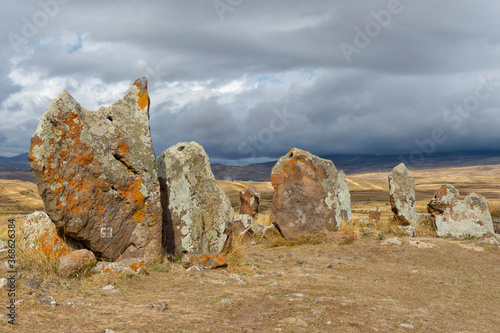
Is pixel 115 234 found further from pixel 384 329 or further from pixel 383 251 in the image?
pixel 383 251

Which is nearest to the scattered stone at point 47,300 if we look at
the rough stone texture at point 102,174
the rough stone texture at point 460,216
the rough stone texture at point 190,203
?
the rough stone texture at point 102,174

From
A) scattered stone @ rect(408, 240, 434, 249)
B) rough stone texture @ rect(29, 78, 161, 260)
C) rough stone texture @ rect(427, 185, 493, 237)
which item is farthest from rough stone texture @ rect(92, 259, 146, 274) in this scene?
rough stone texture @ rect(427, 185, 493, 237)

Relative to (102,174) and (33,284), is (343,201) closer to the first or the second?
(102,174)

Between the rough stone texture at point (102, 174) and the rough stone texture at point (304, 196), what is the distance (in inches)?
277

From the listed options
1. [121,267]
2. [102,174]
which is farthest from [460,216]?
[102,174]

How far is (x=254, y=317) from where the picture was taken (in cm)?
576

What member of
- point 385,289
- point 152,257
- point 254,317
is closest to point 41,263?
point 152,257

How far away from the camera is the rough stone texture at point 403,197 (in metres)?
18.4

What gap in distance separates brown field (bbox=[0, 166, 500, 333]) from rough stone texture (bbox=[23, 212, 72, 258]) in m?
0.76

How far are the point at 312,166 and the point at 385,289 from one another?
23.1ft

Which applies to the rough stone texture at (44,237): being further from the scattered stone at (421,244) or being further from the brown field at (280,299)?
the scattered stone at (421,244)

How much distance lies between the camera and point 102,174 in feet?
26.1

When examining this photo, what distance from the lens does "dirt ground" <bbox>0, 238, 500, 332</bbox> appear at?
17.3 ft

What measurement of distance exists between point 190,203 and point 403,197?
1258 centimetres
